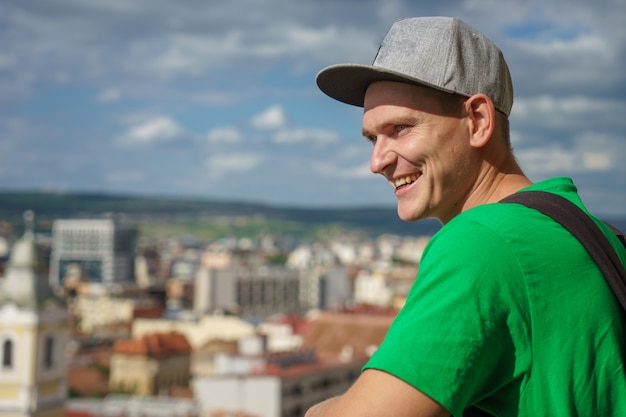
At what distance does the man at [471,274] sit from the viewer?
1.12 metres

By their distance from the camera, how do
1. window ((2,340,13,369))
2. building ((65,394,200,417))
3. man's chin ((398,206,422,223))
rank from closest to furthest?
man's chin ((398,206,422,223)) → window ((2,340,13,369)) → building ((65,394,200,417))

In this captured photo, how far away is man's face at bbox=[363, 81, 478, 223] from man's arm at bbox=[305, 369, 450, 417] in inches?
13.7

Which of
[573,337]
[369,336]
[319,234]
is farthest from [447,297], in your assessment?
[319,234]

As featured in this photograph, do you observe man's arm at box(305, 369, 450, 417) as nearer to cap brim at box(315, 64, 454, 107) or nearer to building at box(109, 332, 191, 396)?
cap brim at box(315, 64, 454, 107)

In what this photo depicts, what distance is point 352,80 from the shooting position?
1458 mm

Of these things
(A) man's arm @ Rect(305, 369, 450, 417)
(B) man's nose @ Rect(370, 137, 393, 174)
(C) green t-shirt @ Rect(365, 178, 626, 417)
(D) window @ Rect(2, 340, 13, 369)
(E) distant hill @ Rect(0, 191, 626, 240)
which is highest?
(E) distant hill @ Rect(0, 191, 626, 240)

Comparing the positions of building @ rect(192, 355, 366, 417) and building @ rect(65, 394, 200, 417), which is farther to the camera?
building @ rect(192, 355, 366, 417)

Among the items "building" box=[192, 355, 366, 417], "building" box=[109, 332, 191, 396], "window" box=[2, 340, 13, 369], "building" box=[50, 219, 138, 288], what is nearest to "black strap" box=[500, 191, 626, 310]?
"window" box=[2, 340, 13, 369]

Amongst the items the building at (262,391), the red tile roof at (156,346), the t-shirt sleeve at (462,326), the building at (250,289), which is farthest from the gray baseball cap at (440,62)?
the building at (250,289)

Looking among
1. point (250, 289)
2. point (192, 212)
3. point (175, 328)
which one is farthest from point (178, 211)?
point (175, 328)

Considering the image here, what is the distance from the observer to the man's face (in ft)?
4.49

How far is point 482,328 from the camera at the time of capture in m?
1.12

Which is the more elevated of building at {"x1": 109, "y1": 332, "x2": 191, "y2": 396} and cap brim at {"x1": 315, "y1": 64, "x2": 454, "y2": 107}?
cap brim at {"x1": 315, "y1": 64, "x2": 454, "y2": 107}

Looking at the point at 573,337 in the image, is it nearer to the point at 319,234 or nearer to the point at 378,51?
the point at 378,51
